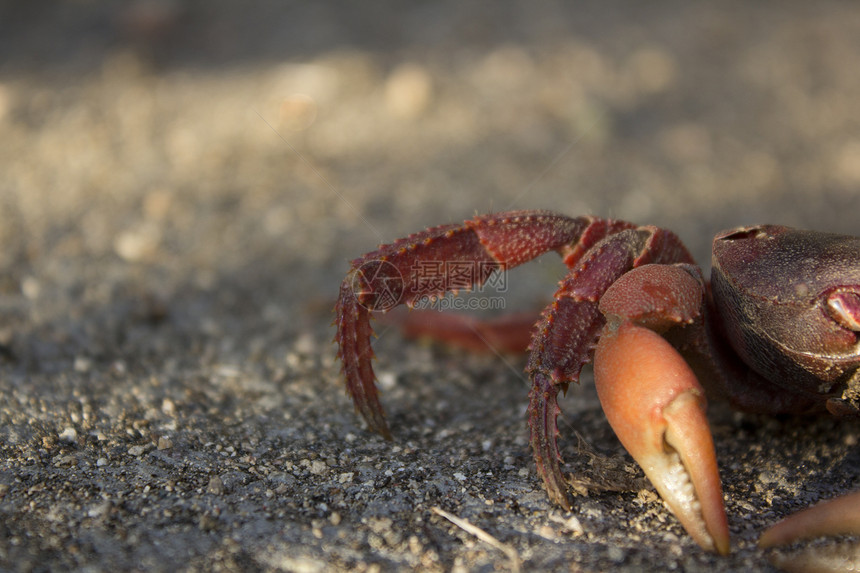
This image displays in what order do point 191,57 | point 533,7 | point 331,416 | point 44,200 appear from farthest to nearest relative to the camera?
point 533,7
point 191,57
point 44,200
point 331,416

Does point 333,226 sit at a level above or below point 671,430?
above

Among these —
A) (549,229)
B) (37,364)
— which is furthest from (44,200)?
(549,229)

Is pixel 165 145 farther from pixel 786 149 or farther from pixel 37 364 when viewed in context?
pixel 786 149

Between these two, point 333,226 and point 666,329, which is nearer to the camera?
point 666,329

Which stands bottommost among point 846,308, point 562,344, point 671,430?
point 671,430
